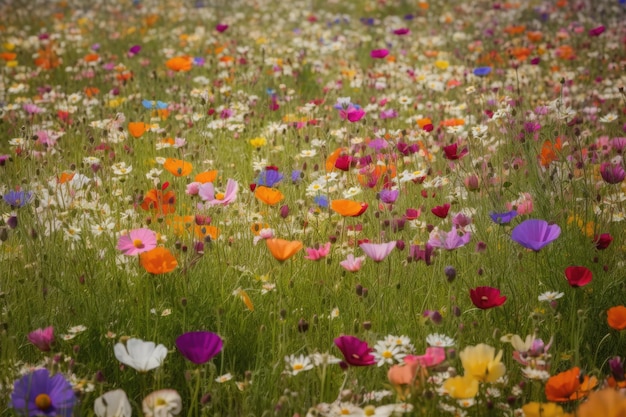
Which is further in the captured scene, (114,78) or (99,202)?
(114,78)

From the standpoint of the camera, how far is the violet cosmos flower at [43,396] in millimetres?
1479

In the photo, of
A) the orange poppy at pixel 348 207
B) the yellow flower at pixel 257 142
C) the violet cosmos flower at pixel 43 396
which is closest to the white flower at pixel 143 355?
the violet cosmos flower at pixel 43 396

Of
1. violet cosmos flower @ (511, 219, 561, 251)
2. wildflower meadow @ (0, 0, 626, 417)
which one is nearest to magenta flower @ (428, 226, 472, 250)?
wildflower meadow @ (0, 0, 626, 417)

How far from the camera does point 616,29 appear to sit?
656 centimetres

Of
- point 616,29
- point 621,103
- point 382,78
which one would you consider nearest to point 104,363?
point 382,78

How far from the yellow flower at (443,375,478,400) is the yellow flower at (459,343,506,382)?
3cm

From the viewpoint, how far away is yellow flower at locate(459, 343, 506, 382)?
1.56 metres

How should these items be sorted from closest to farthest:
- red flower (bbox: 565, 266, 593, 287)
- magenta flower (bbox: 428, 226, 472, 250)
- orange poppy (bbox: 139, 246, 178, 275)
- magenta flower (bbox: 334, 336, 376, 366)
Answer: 1. magenta flower (bbox: 334, 336, 376, 366)
2. red flower (bbox: 565, 266, 593, 287)
3. orange poppy (bbox: 139, 246, 178, 275)
4. magenta flower (bbox: 428, 226, 472, 250)

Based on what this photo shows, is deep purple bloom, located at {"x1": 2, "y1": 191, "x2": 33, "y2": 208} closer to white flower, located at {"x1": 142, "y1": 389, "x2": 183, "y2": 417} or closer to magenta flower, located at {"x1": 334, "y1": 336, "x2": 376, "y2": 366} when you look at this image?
white flower, located at {"x1": 142, "y1": 389, "x2": 183, "y2": 417}

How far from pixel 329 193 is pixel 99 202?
0.95 metres

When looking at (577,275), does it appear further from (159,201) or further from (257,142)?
(257,142)

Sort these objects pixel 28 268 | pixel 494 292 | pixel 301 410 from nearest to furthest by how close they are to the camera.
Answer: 1. pixel 301 410
2. pixel 494 292
3. pixel 28 268

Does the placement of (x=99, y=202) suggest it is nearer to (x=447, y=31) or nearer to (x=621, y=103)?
(x=621, y=103)

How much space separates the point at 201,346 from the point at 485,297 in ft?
2.44
